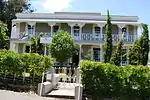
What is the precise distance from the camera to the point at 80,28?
3441 cm

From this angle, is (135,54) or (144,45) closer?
(144,45)

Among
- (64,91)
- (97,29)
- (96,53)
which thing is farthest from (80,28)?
(64,91)

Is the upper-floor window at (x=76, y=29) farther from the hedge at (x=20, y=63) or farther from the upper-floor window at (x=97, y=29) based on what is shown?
the hedge at (x=20, y=63)

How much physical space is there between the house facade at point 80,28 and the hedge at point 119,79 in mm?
18303

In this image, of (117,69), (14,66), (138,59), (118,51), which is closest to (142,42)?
(138,59)

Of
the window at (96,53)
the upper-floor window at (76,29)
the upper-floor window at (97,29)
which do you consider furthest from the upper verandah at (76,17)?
the window at (96,53)

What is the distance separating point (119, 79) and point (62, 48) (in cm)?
1350

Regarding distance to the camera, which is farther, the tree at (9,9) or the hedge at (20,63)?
the tree at (9,9)

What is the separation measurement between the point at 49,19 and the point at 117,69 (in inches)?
839

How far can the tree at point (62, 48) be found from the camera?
27.2 metres

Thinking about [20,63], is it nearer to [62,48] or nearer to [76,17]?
[62,48]

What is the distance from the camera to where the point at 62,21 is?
33.9m

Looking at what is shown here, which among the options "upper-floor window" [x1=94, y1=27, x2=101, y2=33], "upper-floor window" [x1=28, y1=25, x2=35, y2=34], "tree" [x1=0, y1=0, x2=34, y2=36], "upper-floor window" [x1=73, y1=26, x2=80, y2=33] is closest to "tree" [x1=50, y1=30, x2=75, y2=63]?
"upper-floor window" [x1=73, y1=26, x2=80, y2=33]

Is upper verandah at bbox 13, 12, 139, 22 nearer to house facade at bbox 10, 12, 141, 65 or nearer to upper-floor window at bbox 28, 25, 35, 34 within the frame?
house facade at bbox 10, 12, 141, 65
